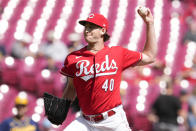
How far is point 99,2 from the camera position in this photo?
8.84 metres

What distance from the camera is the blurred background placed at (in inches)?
239

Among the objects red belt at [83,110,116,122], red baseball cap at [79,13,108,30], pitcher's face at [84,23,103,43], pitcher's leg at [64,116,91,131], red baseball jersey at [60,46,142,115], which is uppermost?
red baseball cap at [79,13,108,30]

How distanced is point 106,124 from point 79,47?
3.45 meters

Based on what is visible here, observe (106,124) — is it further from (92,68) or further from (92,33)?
(92,33)

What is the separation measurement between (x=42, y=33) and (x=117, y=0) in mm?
2521

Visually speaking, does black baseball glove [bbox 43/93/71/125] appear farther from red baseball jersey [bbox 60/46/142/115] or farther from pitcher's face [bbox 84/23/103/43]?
pitcher's face [bbox 84/23/103/43]

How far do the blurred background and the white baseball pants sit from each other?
187 centimetres

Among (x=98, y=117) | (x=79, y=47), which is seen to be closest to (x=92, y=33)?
(x=98, y=117)

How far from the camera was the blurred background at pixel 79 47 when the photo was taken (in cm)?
607

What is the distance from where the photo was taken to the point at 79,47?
6.38m

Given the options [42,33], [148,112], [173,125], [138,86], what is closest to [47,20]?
[42,33]

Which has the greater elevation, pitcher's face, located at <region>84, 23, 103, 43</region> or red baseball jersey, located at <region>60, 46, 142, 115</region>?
pitcher's face, located at <region>84, 23, 103, 43</region>

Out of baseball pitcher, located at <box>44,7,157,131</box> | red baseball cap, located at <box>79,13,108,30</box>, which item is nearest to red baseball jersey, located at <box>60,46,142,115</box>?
baseball pitcher, located at <box>44,7,157,131</box>

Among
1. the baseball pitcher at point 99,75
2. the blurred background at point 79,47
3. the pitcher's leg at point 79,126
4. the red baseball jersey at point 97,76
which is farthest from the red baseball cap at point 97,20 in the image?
the blurred background at point 79,47
